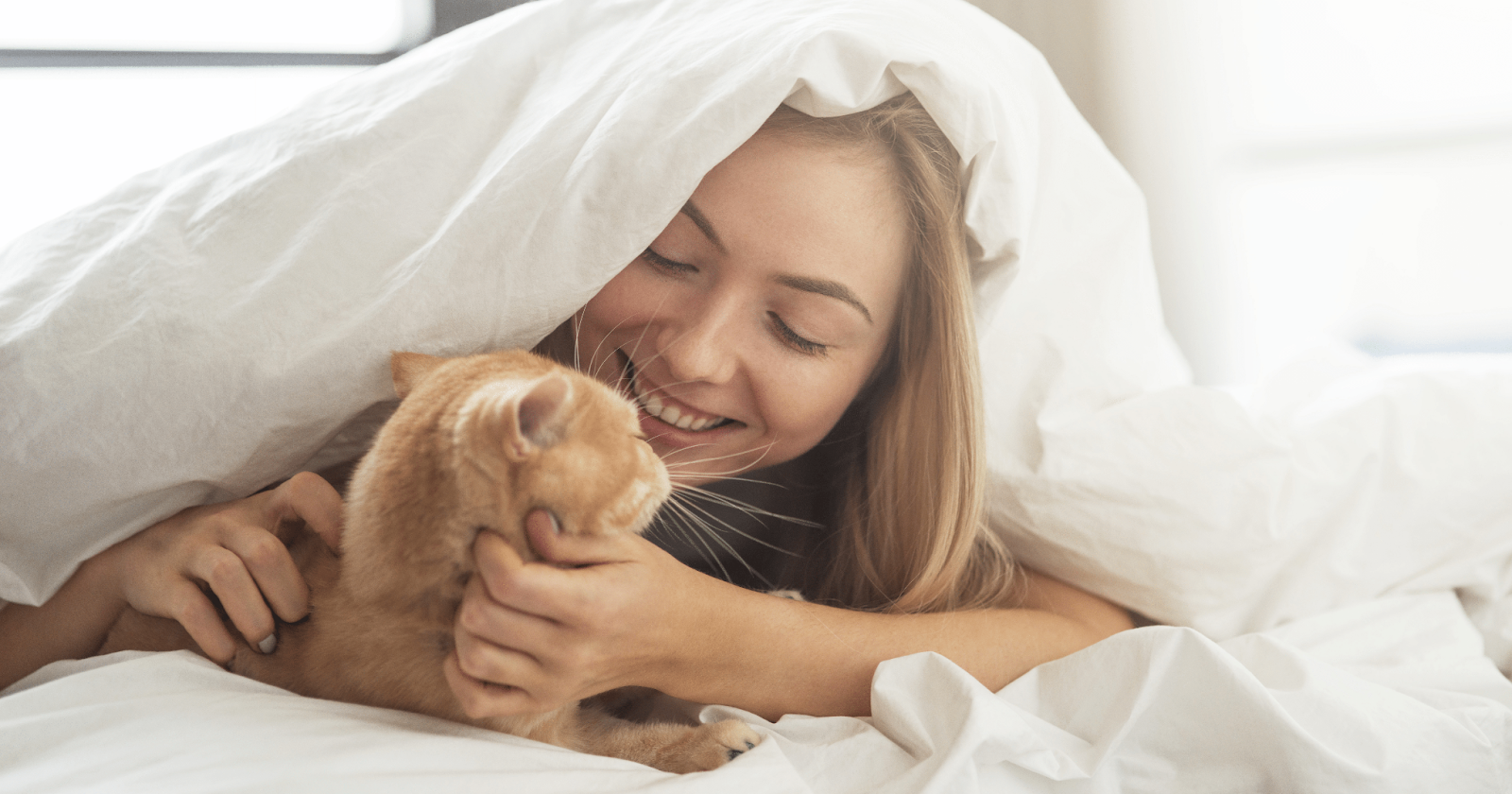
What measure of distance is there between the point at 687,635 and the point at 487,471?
0.79ft

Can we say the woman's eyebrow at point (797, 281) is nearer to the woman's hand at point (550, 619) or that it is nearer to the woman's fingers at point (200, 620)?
the woman's hand at point (550, 619)

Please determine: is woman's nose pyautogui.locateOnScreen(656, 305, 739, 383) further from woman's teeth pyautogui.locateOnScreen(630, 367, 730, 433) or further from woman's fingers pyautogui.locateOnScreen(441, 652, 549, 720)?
woman's fingers pyautogui.locateOnScreen(441, 652, 549, 720)

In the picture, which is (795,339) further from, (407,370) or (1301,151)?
(1301,151)

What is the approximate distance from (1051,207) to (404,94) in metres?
0.76

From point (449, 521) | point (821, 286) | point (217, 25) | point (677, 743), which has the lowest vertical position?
point (677, 743)

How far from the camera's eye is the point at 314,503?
0.77 meters

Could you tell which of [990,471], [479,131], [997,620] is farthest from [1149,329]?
[479,131]

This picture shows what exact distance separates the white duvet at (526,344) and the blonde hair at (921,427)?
54 millimetres

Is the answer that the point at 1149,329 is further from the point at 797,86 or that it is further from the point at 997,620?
the point at 797,86

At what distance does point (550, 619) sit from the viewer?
2.06 feet

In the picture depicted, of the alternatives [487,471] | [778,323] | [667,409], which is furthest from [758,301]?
[487,471]

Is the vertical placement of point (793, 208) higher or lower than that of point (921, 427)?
higher

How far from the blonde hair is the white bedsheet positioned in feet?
0.66

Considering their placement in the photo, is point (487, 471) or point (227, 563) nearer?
point (487, 471)
